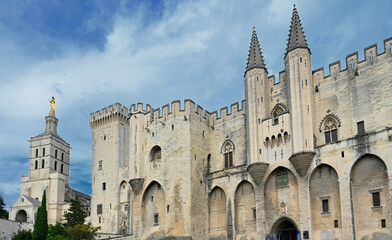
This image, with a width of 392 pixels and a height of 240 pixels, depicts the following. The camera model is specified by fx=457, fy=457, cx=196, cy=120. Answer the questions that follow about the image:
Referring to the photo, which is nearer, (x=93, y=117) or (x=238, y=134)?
(x=238, y=134)

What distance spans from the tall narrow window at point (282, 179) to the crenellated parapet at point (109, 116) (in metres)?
23.8

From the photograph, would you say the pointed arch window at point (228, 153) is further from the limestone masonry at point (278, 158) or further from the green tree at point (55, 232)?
the green tree at point (55, 232)

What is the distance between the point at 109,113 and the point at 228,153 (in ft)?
61.5

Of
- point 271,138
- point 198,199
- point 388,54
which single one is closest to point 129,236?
point 198,199

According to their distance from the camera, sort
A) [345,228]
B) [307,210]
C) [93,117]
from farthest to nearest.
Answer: [93,117], [307,210], [345,228]

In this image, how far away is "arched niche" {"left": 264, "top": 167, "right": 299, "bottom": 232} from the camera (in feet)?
111

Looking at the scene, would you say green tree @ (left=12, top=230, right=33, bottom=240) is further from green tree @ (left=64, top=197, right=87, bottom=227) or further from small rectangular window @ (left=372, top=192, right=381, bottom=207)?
small rectangular window @ (left=372, top=192, right=381, bottom=207)

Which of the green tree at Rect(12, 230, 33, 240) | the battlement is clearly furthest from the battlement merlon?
the battlement

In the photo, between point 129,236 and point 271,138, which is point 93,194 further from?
point 271,138

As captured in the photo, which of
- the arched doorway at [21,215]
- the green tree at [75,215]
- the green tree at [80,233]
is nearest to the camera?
the green tree at [80,233]

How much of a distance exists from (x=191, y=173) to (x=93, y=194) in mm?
17454

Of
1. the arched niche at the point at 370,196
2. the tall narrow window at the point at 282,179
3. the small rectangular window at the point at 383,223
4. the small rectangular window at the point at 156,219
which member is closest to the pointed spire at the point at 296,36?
the tall narrow window at the point at 282,179

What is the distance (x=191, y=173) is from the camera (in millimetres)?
38812

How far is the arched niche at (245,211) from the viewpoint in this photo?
36.4 meters
